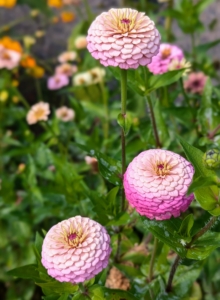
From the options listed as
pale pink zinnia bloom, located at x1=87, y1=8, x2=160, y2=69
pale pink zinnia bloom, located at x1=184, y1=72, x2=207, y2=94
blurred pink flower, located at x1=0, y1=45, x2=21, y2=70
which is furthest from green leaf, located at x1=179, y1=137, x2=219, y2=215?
blurred pink flower, located at x1=0, y1=45, x2=21, y2=70

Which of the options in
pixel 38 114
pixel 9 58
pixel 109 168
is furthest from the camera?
pixel 9 58

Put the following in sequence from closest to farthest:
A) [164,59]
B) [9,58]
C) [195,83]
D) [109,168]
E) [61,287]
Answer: [61,287] < [109,168] < [164,59] < [195,83] < [9,58]

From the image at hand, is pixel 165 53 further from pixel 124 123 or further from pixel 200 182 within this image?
pixel 200 182

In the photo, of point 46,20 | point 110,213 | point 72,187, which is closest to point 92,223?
point 110,213

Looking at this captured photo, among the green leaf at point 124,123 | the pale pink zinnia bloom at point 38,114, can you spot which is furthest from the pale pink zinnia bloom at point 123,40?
the pale pink zinnia bloom at point 38,114

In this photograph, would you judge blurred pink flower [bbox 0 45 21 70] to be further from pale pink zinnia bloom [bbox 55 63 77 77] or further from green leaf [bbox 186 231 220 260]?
green leaf [bbox 186 231 220 260]

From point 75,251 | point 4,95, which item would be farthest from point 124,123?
point 4,95
